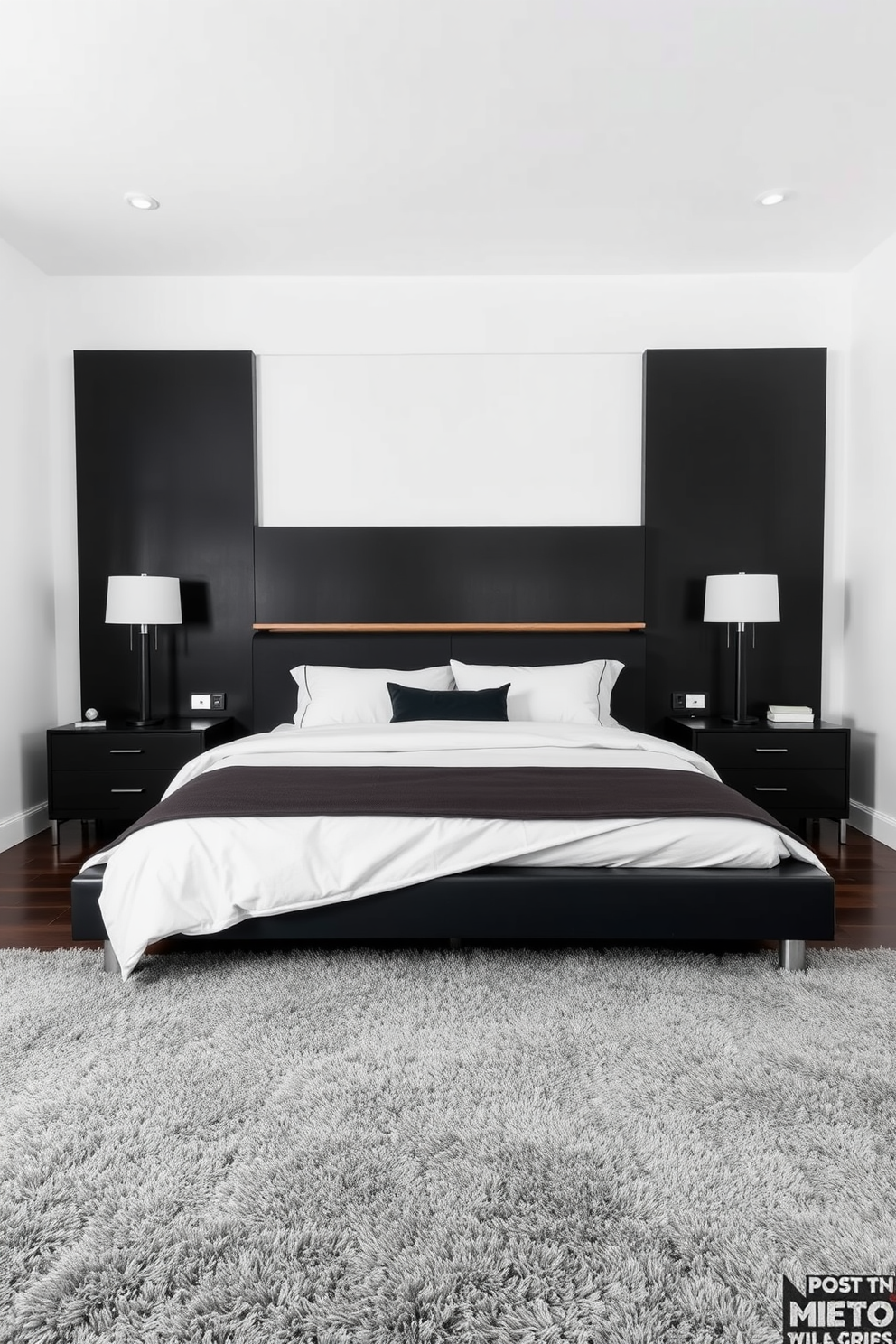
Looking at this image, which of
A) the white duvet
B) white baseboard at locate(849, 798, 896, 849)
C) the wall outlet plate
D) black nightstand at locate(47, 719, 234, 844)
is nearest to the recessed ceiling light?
black nightstand at locate(47, 719, 234, 844)

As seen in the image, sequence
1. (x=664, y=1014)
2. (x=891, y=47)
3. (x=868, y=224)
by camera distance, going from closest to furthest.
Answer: (x=664, y=1014) < (x=891, y=47) < (x=868, y=224)

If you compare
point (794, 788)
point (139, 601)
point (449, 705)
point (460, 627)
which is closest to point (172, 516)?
point (139, 601)

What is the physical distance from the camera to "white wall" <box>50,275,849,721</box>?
4.54 metres

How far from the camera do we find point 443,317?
180 inches

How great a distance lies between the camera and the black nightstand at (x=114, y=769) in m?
4.09

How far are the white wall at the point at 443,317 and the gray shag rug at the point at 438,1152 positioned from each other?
132 inches

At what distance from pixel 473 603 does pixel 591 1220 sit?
→ 135 inches

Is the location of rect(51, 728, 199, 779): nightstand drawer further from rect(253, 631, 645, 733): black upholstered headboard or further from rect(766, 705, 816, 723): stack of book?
rect(766, 705, 816, 723): stack of book

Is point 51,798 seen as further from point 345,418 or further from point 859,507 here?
point 859,507

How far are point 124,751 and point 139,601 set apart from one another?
76 cm

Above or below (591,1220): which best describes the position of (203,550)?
above

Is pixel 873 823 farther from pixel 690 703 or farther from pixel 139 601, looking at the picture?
pixel 139 601

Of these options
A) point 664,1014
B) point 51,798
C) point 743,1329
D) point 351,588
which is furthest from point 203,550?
point 743,1329

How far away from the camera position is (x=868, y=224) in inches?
156
